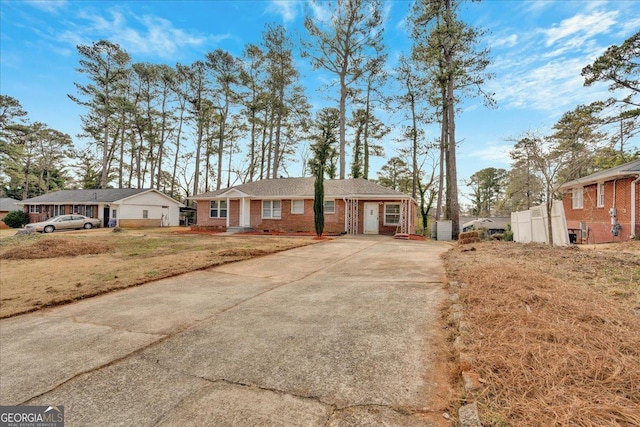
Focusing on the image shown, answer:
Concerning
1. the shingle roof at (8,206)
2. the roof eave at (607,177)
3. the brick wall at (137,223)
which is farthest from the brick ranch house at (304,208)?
the shingle roof at (8,206)

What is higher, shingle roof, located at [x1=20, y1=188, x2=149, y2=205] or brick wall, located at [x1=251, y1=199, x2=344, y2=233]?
shingle roof, located at [x1=20, y1=188, x2=149, y2=205]

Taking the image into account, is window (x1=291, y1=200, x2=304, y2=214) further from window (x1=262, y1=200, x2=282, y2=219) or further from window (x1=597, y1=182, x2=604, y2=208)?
window (x1=597, y1=182, x2=604, y2=208)

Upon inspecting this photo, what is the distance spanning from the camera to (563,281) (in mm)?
4520

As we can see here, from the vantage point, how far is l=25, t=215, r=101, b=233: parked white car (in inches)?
950

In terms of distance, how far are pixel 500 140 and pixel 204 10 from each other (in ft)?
44.3

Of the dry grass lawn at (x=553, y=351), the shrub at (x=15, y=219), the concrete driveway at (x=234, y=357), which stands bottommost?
the concrete driveway at (x=234, y=357)

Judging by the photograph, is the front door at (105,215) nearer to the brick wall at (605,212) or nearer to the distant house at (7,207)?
the distant house at (7,207)

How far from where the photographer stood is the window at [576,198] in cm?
1736

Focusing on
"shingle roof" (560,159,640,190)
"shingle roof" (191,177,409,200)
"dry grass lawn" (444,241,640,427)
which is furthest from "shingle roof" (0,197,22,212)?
"shingle roof" (560,159,640,190)

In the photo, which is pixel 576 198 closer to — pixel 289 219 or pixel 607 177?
pixel 607 177

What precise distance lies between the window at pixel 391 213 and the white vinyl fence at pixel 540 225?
628 cm

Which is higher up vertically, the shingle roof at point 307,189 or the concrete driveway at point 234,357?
the shingle roof at point 307,189

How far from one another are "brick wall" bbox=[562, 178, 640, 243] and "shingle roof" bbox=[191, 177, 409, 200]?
9495 mm

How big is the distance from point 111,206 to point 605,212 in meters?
37.3
